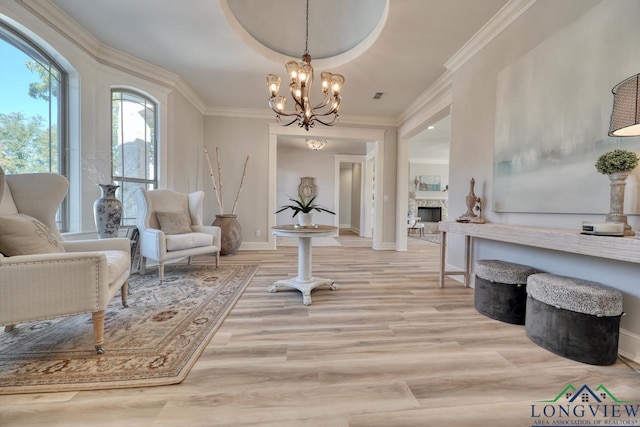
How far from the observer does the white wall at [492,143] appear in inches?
57.4

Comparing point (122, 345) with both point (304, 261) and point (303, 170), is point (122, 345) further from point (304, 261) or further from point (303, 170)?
point (303, 170)

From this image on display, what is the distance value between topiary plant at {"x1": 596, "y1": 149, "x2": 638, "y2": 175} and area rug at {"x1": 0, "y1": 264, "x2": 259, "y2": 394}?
8.49ft

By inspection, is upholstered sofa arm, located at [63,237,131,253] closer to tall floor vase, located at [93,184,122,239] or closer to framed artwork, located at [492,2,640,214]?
tall floor vase, located at [93,184,122,239]

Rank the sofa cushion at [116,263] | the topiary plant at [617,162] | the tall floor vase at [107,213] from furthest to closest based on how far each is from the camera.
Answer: the tall floor vase at [107,213], the sofa cushion at [116,263], the topiary plant at [617,162]

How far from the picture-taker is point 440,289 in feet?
8.56

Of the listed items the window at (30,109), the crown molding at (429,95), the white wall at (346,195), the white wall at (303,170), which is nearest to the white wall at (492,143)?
the crown molding at (429,95)

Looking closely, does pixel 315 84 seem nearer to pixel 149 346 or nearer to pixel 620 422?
pixel 149 346

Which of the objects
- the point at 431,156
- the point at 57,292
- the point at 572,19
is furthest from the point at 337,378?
the point at 431,156

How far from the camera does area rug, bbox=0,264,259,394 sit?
3.93 feet

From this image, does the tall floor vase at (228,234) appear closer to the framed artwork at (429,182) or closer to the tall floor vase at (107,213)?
the tall floor vase at (107,213)

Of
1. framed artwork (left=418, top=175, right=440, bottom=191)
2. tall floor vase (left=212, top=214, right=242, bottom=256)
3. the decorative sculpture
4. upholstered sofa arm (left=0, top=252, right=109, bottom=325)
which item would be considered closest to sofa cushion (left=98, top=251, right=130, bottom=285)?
upholstered sofa arm (left=0, top=252, right=109, bottom=325)

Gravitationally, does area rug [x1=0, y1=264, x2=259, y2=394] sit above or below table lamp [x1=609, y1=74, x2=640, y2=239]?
below

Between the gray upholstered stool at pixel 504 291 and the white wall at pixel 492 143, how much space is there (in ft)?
0.81

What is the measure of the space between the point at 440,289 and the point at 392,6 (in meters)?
2.79
